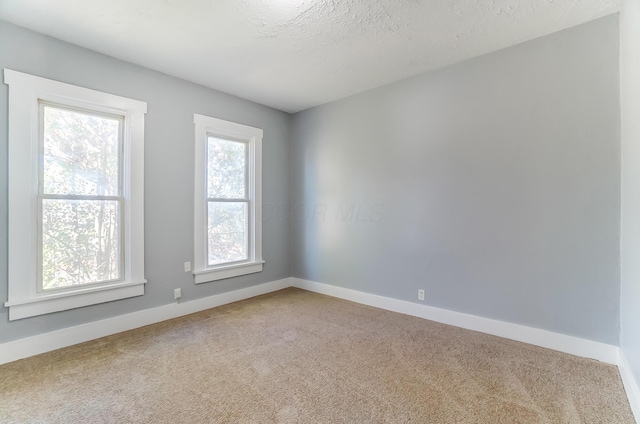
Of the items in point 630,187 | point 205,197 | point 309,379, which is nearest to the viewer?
point 630,187

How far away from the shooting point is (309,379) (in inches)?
78.7

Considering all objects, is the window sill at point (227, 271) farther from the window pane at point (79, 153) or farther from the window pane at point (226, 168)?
the window pane at point (79, 153)

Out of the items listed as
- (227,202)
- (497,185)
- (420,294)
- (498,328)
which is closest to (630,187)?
(497,185)

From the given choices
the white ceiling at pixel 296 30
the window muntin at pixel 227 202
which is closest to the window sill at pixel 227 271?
the window muntin at pixel 227 202

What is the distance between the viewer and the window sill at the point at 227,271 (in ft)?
11.2

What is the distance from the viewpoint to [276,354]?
92.7 inches

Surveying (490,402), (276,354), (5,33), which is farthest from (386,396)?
(5,33)

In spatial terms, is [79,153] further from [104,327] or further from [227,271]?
[227,271]

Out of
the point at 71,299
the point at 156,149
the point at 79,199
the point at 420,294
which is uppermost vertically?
the point at 156,149

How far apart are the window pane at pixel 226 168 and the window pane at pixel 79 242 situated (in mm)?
1074

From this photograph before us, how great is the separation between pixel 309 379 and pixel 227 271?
6.67 ft

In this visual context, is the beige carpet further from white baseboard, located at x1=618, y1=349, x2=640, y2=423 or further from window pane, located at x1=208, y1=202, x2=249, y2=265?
window pane, located at x1=208, y1=202, x2=249, y2=265

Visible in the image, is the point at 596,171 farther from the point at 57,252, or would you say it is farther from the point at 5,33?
the point at 5,33

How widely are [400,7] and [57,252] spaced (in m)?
3.39
